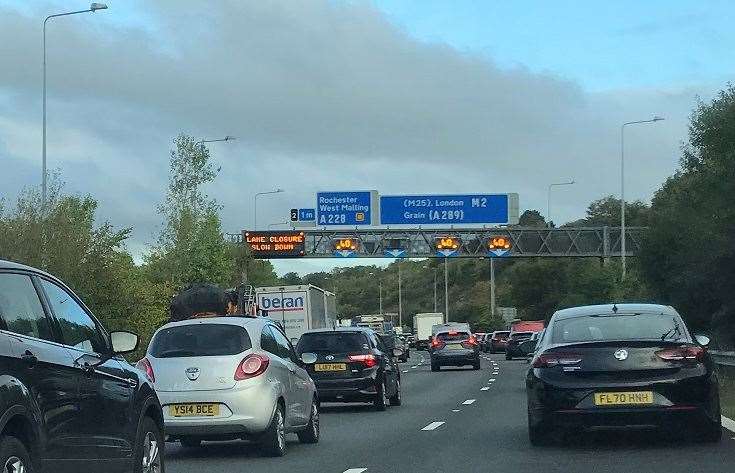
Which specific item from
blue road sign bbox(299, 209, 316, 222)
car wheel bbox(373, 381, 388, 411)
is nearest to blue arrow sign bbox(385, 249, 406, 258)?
blue road sign bbox(299, 209, 316, 222)

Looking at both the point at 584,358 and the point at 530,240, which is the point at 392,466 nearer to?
the point at 584,358

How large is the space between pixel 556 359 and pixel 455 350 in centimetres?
3677

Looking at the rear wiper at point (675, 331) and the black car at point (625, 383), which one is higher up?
the rear wiper at point (675, 331)

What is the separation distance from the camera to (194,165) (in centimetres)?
4934

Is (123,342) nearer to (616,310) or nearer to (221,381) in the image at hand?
(221,381)

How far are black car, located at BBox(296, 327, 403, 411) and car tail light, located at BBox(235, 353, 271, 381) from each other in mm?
9046

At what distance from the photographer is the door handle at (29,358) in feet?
24.9

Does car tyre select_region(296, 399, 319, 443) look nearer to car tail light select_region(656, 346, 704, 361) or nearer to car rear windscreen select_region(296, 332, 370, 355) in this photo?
car tail light select_region(656, 346, 704, 361)

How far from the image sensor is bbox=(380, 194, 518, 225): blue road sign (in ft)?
208

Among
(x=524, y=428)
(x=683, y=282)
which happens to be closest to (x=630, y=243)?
(x=683, y=282)

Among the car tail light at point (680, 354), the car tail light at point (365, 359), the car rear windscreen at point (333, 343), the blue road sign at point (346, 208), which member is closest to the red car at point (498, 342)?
the blue road sign at point (346, 208)

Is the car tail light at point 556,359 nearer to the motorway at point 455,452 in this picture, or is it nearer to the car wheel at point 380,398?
the motorway at point 455,452

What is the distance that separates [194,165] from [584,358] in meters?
36.5

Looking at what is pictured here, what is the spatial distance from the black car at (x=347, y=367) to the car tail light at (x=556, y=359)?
393 inches
